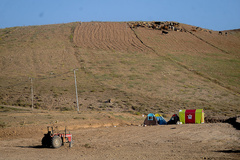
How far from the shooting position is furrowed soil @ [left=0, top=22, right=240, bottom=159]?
57.6 feet

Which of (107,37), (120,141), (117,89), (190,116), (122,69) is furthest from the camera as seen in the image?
(107,37)

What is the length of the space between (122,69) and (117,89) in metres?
10.4

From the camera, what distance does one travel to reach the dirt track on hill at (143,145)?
1460 centimetres

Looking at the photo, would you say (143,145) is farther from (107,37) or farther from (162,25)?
(162,25)

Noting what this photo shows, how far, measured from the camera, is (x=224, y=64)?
60531mm

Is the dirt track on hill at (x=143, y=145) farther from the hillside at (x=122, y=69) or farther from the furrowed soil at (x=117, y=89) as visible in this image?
the hillside at (x=122, y=69)

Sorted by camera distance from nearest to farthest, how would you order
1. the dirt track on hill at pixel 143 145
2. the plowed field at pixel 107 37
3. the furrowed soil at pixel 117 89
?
1. the dirt track on hill at pixel 143 145
2. the furrowed soil at pixel 117 89
3. the plowed field at pixel 107 37

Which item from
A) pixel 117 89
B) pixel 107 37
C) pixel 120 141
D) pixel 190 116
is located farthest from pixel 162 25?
pixel 120 141

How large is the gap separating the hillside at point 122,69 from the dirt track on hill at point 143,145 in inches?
537

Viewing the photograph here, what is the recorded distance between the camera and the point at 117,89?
43469 mm

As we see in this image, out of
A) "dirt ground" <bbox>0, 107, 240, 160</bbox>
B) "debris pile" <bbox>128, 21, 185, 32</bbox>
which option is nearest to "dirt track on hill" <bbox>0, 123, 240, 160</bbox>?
"dirt ground" <bbox>0, 107, 240, 160</bbox>

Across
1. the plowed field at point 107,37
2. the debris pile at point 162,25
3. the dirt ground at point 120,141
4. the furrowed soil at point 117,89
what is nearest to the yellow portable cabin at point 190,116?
the furrowed soil at point 117,89

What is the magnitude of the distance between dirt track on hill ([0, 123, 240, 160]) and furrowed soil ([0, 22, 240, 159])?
0.17 feet

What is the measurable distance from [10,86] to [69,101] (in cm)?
1062
